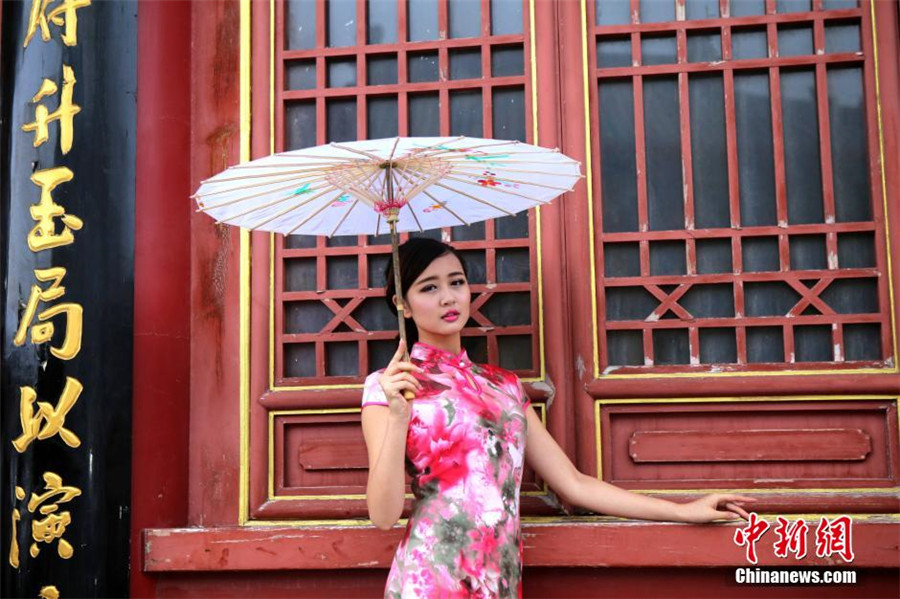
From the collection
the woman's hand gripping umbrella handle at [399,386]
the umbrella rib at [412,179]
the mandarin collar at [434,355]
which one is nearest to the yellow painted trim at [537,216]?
the mandarin collar at [434,355]

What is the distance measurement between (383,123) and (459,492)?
1.60 m

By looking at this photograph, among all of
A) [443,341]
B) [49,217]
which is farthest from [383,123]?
[49,217]

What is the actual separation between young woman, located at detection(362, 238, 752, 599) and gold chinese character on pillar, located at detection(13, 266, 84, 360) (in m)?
1.25

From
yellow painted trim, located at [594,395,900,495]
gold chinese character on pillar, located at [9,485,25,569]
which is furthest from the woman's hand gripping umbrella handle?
gold chinese character on pillar, located at [9,485,25,569]

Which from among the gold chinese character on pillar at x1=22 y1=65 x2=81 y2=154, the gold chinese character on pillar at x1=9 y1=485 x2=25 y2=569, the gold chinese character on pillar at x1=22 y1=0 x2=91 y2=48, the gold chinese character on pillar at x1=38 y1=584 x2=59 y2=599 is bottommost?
the gold chinese character on pillar at x1=38 y1=584 x2=59 y2=599

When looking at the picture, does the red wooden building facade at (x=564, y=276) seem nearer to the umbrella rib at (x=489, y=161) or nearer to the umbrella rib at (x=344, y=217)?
the umbrella rib at (x=344, y=217)

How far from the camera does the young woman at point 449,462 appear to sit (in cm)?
283

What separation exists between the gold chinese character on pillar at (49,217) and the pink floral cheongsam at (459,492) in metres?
1.39

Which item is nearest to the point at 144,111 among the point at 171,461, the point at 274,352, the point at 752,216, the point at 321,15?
the point at 321,15

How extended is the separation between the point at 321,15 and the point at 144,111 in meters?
0.77

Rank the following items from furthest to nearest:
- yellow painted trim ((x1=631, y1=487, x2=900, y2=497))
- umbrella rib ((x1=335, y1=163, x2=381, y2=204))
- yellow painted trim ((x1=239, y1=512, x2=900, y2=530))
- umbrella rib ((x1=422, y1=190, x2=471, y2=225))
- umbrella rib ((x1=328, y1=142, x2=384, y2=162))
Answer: yellow painted trim ((x1=631, y1=487, x2=900, y2=497)) → yellow painted trim ((x1=239, y1=512, x2=900, y2=530)) → umbrella rib ((x1=422, y1=190, x2=471, y2=225)) → umbrella rib ((x1=335, y1=163, x2=381, y2=204)) → umbrella rib ((x1=328, y1=142, x2=384, y2=162))

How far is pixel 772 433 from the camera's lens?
11.5 ft

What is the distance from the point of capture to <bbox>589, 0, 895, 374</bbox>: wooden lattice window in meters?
3.56

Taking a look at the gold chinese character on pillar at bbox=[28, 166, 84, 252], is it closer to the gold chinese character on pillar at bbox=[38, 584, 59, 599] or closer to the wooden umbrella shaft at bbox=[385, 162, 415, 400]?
the gold chinese character on pillar at bbox=[38, 584, 59, 599]
